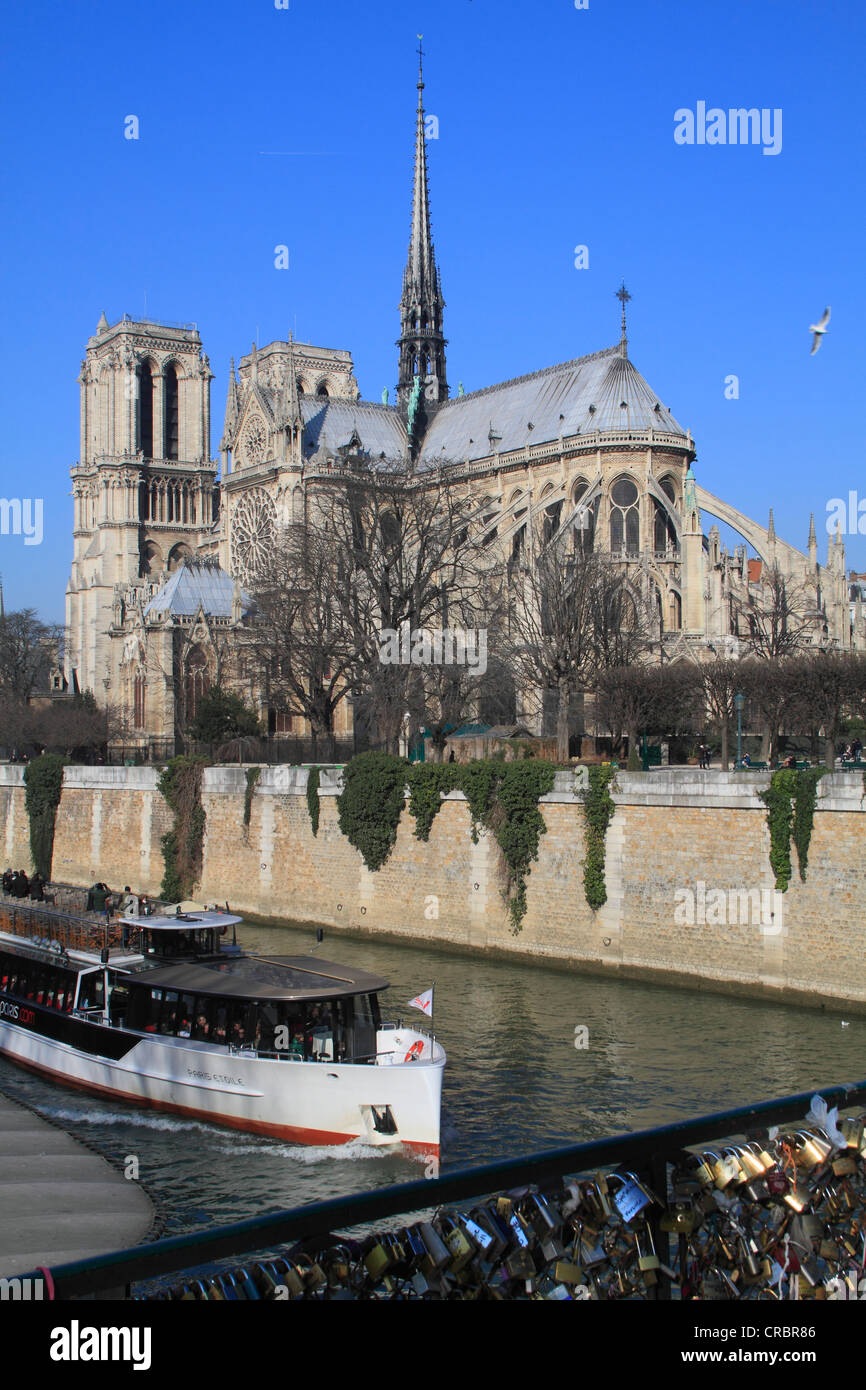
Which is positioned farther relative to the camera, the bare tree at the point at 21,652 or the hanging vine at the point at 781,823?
the bare tree at the point at 21,652

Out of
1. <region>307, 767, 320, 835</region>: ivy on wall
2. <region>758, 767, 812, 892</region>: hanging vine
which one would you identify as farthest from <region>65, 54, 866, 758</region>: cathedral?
<region>758, 767, 812, 892</region>: hanging vine

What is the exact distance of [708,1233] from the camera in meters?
4.68

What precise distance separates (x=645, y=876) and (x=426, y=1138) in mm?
10583

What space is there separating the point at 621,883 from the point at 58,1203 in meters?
14.5

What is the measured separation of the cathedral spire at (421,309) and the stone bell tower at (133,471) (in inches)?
757

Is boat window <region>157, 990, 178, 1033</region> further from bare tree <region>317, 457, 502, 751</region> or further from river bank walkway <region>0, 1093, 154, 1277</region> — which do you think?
bare tree <region>317, 457, 502, 751</region>

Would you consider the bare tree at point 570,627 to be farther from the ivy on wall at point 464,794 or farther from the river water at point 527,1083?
the river water at point 527,1083

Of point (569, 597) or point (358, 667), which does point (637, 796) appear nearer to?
point (358, 667)

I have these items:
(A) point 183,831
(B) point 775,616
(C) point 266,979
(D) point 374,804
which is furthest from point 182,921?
(B) point 775,616

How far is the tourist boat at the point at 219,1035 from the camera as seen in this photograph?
51.5 ft

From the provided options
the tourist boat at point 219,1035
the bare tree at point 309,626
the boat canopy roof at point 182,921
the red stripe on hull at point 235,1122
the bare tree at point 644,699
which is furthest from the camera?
the bare tree at point 309,626

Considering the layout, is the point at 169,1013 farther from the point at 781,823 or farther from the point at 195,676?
the point at 195,676

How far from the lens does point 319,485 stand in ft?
214

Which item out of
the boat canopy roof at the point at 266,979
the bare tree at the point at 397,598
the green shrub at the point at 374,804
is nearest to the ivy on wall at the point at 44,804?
the bare tree at the point at 397,598
